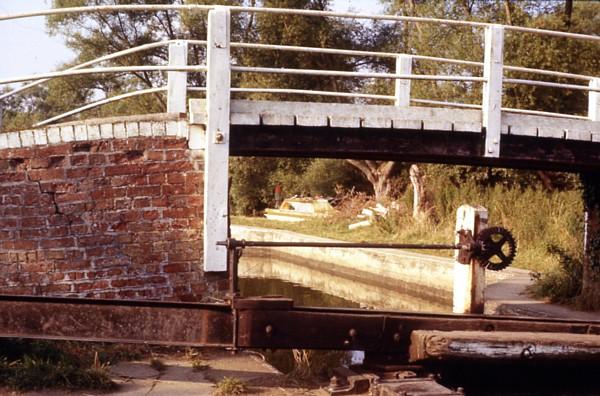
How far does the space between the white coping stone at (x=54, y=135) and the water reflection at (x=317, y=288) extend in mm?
5734

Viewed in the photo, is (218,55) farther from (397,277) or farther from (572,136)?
(397,277)

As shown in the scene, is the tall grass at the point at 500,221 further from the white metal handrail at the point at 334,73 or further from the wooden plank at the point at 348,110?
the white metal handrail at the point at 334,73

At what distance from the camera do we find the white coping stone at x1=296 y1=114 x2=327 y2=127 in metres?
6.06

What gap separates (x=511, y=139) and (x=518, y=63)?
9746 millimetres

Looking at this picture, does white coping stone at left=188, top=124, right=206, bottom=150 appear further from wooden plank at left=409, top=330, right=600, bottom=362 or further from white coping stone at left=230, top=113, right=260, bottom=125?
wooden plank at left=409, top=330, right=600, bottom=362

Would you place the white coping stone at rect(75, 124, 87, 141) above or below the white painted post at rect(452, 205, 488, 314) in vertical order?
above

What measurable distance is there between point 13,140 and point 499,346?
422 cm

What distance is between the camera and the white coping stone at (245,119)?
5.94 metres

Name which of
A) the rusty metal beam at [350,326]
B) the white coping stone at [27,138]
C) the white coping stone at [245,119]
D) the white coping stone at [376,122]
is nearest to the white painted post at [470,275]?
the white coping stone at [376,122]

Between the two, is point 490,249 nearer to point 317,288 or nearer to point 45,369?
point 45,369

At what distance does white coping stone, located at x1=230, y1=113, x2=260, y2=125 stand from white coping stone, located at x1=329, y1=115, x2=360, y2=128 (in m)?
0.68

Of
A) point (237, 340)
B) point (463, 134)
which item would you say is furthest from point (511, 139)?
point (237, 340)

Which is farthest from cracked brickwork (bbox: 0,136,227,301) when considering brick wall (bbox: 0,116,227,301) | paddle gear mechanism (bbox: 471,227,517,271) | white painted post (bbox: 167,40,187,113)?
paddle gear mechanism (bbox: 471,227,517,271)

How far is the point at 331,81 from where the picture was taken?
21250mm
